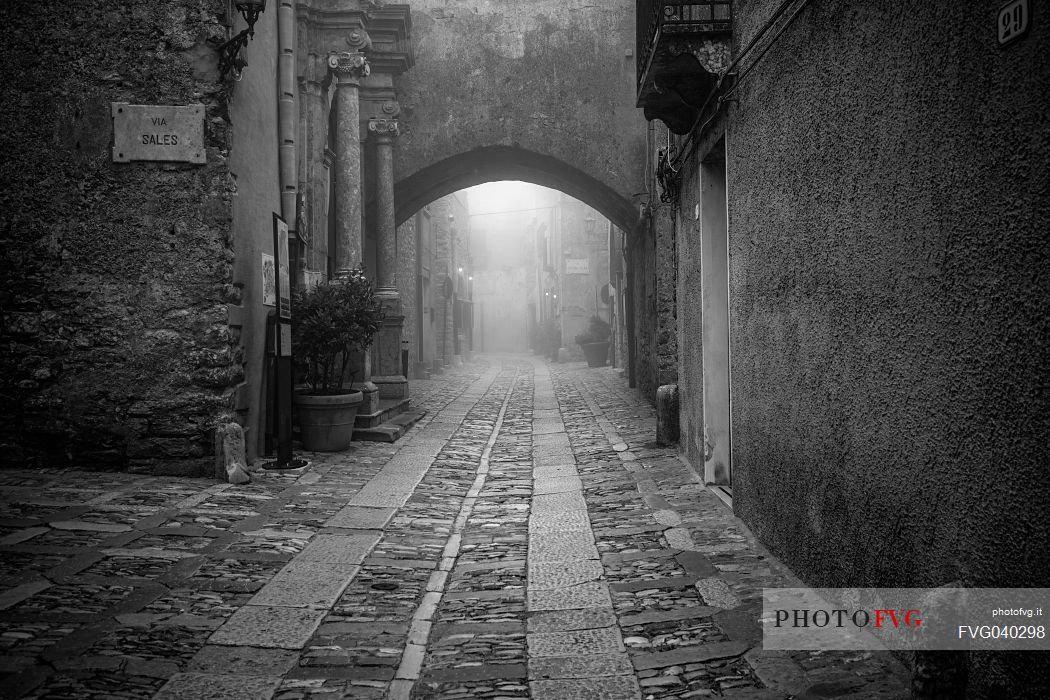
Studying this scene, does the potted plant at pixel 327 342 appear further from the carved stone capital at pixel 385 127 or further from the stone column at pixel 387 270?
the carved stone capital at pixel 385 127

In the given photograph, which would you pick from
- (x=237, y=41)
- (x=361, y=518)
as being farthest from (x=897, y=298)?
(x=237, y=41)

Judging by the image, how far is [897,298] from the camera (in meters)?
2.71

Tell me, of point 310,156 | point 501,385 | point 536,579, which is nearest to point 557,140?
point 310,156

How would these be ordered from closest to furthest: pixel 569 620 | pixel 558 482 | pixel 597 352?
pixel 569 620 < pixel 558 482 < pixel 597 352

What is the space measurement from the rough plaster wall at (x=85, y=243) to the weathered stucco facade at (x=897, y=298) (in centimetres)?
446

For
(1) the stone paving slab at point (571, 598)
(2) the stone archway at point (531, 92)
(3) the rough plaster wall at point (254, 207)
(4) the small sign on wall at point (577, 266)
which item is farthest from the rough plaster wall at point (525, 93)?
(4) the small sign on wall at point (577, 266)

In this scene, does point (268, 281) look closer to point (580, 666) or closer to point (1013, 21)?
point (580, 666)

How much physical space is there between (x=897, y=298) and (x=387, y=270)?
10.2 meters

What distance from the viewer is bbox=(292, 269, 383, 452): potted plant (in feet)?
26.0

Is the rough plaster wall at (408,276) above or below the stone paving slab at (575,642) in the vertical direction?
A: above

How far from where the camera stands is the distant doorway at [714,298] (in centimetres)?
618

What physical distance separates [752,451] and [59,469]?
203 inches

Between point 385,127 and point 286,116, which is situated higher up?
point 385,127

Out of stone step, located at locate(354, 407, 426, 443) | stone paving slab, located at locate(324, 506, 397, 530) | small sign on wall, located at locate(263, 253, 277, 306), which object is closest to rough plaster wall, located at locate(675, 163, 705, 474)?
stone paving slab, located at locate(324, 506, 397, 530)
